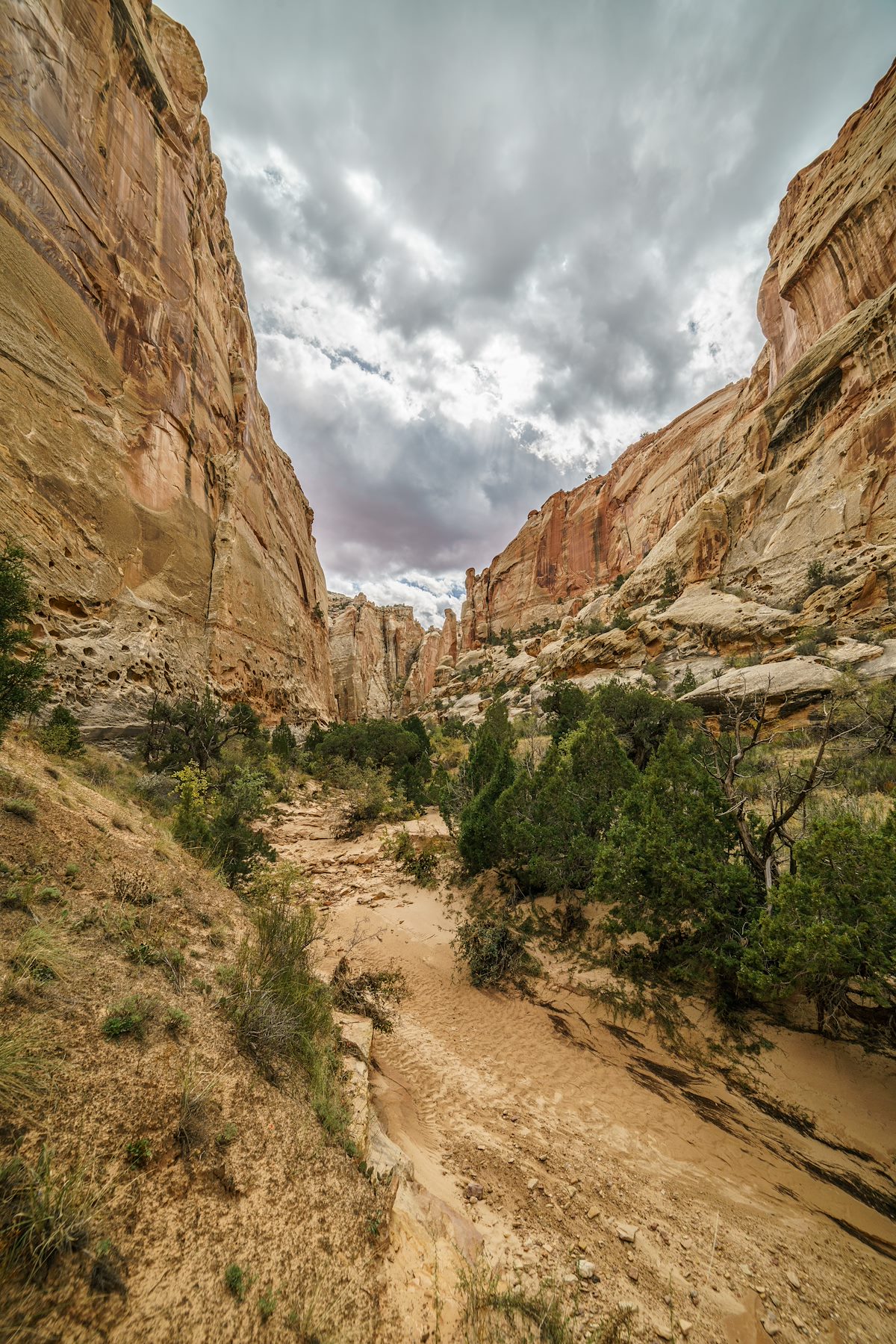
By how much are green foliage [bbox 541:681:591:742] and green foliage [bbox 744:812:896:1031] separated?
38.7 ft

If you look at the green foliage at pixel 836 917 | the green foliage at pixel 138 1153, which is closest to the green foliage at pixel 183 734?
the green foliage at pixel 138 1153

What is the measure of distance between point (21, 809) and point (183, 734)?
40.8 ft

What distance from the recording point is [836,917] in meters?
4.71

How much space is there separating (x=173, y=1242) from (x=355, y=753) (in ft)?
68.8

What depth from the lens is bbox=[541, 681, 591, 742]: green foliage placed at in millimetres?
19438

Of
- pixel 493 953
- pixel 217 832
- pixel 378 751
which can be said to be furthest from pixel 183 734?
pixel 493 953

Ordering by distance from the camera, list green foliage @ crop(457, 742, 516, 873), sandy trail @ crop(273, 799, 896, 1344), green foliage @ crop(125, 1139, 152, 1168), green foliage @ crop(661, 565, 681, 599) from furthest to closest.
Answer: green foliage @ crop(661, 565, 681, 599)
green foliage @ crop(457, 742, 516, 873)
sandy trail @ crop(273, 799, 896, 1344)
green foliage @ crop(125, 1139, 152, 1168)

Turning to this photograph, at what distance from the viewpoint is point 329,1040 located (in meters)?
4.81

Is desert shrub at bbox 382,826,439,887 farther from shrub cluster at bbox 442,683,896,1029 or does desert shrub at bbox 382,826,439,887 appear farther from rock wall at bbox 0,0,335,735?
rock wall at bbox 0,0,335,735

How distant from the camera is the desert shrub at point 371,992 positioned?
6.59 m

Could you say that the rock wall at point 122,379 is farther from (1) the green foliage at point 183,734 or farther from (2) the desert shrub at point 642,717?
(2) the desert shrub at point 642,717

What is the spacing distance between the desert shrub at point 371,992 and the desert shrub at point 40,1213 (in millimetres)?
4726

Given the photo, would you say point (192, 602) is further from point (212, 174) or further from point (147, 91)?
point (212, 174)

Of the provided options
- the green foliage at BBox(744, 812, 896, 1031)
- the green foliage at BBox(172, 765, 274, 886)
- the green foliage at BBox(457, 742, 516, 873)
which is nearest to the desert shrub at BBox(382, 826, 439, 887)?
the green foliage at BBox(457, 742, 516, 873)
